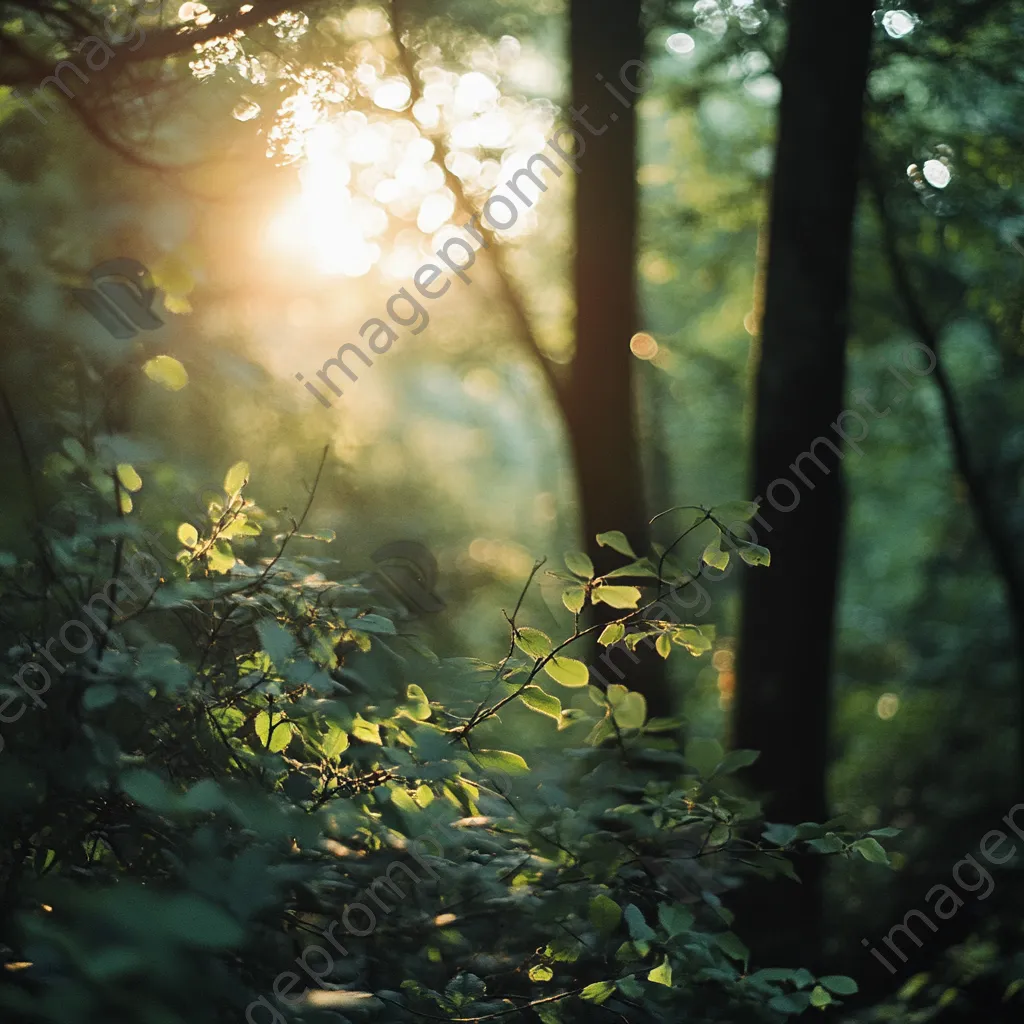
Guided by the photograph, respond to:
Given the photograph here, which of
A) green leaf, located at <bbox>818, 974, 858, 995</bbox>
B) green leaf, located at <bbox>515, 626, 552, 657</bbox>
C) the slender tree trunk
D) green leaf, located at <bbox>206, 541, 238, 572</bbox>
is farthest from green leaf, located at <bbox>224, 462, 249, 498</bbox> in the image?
the slender tree trunk

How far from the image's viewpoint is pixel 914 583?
800 inches

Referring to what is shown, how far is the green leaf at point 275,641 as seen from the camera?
1.51 meters

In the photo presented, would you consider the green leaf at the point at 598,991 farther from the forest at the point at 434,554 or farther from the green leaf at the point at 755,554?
the green leaf at the point at 755,554

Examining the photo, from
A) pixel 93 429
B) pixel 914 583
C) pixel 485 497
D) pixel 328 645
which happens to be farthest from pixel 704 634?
pixel 485 497

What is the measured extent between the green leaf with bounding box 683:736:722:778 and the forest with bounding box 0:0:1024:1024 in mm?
17

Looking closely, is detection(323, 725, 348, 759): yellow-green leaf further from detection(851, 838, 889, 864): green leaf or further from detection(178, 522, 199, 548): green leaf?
detection(851, 838, 889, 864): green leaf

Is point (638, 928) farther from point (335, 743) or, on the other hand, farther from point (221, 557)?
point (221, 557)

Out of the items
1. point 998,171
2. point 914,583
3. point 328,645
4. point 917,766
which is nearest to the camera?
point 328,645

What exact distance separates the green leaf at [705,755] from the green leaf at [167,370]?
4.63ft

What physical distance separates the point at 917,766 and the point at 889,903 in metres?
3.44

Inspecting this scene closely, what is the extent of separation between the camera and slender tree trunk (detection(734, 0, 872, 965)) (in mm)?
4262

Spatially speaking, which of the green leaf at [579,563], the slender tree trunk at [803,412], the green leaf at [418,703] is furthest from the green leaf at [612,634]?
the slender tree trunk at [803,412]

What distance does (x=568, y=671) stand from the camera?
1.73 metres

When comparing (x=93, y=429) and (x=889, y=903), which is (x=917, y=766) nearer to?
(x=889, y=903)
